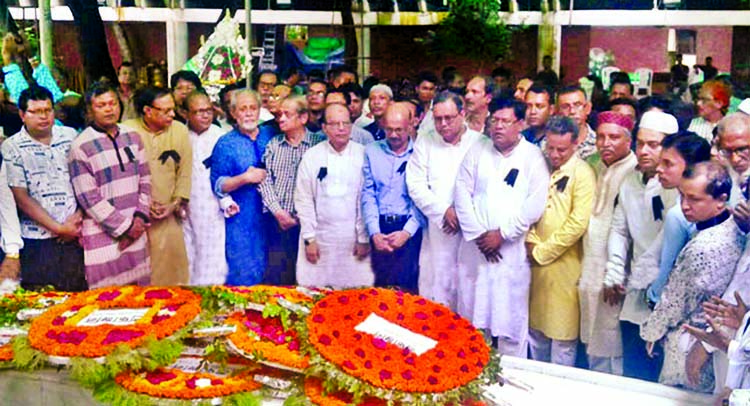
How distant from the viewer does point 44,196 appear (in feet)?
18.0

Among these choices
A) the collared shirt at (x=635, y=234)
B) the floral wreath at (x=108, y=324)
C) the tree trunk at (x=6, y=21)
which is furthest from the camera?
the tree trunk at (x=6, y=21)

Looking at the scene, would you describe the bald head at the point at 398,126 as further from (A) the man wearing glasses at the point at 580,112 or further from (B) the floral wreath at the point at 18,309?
(B) the floral wreath at the point at 18,309

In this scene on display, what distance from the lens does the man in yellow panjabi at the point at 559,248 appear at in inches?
179

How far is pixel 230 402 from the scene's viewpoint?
3969mm

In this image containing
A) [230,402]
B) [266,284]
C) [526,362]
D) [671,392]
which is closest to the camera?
[230,402]

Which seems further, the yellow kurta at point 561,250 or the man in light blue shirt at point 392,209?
the man in light blue shirt at point 392,209

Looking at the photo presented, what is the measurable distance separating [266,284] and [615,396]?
2.05 m

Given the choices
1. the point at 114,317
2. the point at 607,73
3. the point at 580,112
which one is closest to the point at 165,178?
the point at 114,317

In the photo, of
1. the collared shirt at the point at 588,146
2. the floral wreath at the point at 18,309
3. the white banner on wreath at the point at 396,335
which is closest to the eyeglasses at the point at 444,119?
the collared shirt at the point at 588,146

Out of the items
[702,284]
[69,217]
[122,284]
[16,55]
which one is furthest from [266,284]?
[702,284]

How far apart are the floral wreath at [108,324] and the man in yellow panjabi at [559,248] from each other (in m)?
1.73

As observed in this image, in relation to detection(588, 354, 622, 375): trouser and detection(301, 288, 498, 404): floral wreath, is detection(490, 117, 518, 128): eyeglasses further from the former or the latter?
detection(588, 354, 622, 375): trouser

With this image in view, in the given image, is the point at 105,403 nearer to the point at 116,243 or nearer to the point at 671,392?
the point at 116,243

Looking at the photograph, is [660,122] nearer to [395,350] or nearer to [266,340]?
[395,350]
